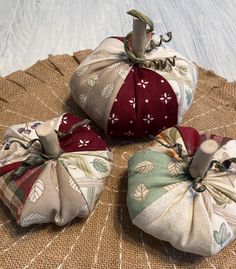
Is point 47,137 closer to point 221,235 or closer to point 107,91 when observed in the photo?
point 107,91

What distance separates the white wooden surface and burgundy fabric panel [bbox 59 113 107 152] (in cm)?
34

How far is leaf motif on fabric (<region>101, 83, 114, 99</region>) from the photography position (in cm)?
60

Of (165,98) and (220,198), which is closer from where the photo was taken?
Answer: (220,198)

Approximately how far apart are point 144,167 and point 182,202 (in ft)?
0.23

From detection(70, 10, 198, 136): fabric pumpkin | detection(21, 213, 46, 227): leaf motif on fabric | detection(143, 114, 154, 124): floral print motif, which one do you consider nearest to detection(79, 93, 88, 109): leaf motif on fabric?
detection(70, 10, 198, 136): fabric pumpkin

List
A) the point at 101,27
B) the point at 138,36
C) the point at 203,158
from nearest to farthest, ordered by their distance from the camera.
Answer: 1. the point at 203,158
2. the point at 138,36
3. the point at 101,27

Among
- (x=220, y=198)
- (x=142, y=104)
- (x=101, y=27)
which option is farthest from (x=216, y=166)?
(x=101, y=27)

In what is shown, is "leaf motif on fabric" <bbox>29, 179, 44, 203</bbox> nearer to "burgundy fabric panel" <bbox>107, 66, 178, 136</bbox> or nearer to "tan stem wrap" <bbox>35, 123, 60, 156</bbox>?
"tan stem wrap" <bbox>35, 123, 60, 156</bbox>

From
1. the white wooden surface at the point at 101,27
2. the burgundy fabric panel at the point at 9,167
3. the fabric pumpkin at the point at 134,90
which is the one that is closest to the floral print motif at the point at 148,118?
the fabric pumpkin at the point at 134,90

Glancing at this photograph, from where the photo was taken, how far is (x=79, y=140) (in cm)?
57

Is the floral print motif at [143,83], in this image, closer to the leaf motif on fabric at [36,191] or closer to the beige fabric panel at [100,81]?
the beige fabric panel at [100,81]

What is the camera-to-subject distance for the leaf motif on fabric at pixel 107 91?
60cm

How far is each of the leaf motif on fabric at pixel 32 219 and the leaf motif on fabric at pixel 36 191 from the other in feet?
0.07

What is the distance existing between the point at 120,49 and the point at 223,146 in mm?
249
